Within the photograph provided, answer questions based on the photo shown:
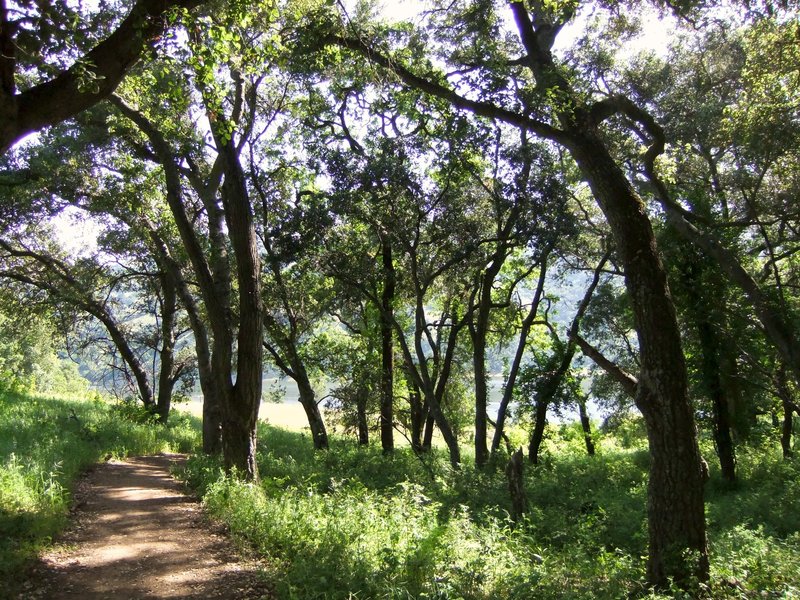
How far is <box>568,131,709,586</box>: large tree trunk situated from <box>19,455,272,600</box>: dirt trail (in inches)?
150

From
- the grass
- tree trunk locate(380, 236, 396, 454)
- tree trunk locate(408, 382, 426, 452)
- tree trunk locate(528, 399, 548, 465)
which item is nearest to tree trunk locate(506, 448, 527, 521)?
the grass

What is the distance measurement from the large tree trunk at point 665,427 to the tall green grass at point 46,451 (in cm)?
584

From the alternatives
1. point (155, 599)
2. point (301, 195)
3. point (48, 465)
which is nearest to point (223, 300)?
point (48, 465)

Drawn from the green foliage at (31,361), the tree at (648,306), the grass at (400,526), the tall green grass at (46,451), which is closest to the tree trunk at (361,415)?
the grass at (400,526)

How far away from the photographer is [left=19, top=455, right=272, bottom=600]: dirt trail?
4.96 meters

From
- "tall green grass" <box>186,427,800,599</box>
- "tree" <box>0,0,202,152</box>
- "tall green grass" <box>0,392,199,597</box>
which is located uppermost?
"tree" <box>0,0,202,152</box>

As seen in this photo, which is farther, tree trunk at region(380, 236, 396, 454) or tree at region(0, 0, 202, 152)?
tree trunk at region(380, 236, 396, 454)

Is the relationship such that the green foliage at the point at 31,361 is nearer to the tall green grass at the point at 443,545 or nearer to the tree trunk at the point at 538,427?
the tall green grass at the point at 443,545

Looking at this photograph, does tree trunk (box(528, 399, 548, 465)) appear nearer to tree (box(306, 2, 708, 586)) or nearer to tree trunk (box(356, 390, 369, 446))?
tree trunk (box(356, 390, 369, 446))

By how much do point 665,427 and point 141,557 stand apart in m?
5.52

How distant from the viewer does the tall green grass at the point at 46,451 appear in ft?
18.4

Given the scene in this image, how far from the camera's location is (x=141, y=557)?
5906mm

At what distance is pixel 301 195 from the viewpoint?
17.9 meters

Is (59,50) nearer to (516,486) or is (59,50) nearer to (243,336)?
(243,336)
